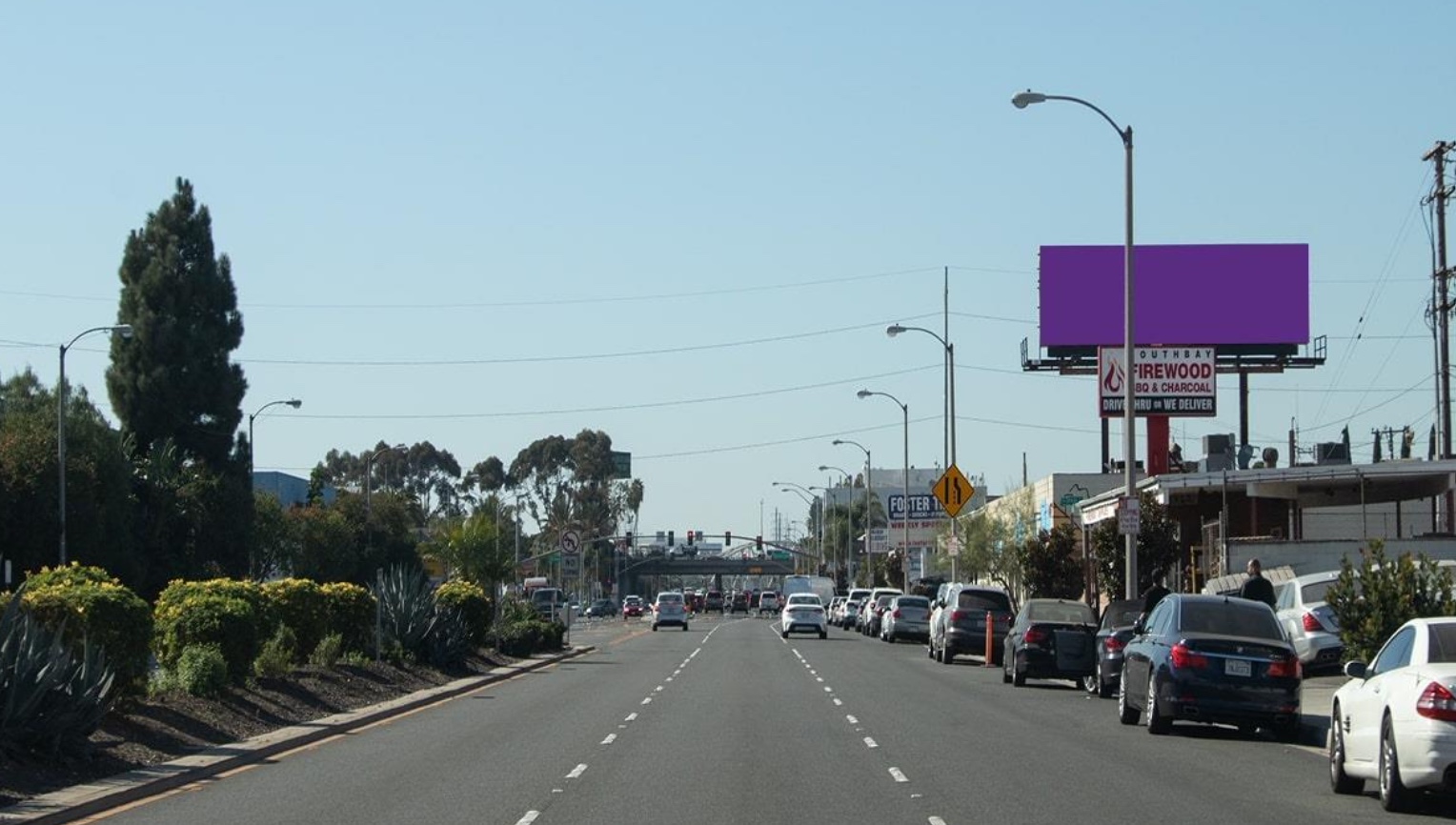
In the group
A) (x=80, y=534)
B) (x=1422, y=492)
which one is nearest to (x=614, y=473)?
(x=80, y=534)

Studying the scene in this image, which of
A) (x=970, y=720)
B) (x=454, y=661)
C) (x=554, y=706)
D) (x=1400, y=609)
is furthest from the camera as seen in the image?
(x=454, y=661)

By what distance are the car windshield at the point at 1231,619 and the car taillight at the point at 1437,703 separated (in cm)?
810

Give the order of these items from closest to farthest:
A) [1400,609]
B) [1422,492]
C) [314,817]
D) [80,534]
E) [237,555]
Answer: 1. [314,817]
2. [1400,609]
3. [1422,492]
4. [80,534]
5. [237,555]

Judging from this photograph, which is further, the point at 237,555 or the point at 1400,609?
the point at 237,555

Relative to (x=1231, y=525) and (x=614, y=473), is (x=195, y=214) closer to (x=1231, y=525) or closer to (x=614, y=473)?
(x=1231, y=525)

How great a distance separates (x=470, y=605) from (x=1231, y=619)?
75.5 feet

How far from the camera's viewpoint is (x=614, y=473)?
171 m

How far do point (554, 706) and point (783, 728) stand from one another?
6.01 metres

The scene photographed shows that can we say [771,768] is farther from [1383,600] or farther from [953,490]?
[953,490]

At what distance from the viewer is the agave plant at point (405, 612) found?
1409 inches

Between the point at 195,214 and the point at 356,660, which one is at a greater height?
the point at 195,214

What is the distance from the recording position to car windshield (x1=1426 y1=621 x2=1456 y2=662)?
15.4 m

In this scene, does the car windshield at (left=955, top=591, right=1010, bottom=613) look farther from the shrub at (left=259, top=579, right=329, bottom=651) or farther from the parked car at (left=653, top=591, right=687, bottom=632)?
the parked car at (left=653, top=591, right=687, bottom=632)

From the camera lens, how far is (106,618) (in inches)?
802
